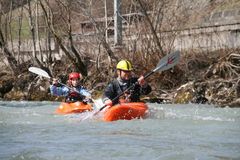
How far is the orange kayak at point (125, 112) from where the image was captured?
9805 mm

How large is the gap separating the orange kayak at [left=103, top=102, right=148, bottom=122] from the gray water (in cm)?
14

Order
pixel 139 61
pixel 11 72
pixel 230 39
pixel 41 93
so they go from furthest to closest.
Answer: pixel 11 72, pixel 41 93, pixel 139 61, pixel 230 39

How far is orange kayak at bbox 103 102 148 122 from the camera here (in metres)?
9.80

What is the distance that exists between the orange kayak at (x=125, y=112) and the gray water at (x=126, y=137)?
14cm

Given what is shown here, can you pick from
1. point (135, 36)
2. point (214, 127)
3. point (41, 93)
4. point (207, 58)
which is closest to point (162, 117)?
point (214, 127)

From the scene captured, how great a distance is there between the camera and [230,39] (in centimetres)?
1569

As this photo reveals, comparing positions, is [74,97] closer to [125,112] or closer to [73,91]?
[73,91]

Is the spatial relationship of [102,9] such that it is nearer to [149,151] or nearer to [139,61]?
[139,61]

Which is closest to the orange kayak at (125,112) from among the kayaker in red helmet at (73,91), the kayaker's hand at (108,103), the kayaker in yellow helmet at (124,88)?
the kayaker's hand at (108,103)

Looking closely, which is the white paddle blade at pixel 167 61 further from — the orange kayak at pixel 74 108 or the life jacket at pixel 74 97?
the life jacket at pixel 74 97

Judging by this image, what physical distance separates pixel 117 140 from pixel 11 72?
1373 centimetres

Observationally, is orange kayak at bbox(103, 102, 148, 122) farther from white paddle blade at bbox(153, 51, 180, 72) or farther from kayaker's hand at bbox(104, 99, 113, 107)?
white paddle blade at bbox(153, 51, 180, 72)

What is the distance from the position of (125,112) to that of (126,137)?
6.17 feet

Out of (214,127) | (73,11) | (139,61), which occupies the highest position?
(73,11)
